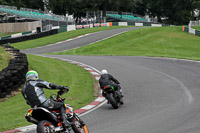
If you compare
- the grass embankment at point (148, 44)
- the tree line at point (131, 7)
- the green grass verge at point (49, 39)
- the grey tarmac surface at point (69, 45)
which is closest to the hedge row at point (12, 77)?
the grass embankment at point (148, 44)

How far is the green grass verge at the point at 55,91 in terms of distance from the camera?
31.9 ft

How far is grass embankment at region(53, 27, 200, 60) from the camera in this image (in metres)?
29.5

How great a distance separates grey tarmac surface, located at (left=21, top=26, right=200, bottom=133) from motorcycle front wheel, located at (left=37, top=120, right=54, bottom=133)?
1494mm

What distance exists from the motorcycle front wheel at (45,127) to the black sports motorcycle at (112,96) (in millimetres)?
3961

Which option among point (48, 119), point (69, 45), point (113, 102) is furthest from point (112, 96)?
point (69, 45)

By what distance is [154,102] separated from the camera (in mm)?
11375

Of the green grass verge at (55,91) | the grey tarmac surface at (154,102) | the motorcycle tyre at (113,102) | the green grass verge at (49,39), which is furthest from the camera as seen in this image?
the green grass verge at (49,39)

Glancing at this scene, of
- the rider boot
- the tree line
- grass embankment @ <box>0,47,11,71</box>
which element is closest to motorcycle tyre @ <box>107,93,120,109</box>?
the rider boot

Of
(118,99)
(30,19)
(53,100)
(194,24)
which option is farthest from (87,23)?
(53,100)

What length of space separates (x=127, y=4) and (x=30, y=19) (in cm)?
3078

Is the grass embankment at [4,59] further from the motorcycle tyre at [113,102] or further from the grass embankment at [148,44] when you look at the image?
the grass embankment at [148,44]

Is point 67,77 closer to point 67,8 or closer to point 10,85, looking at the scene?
point 10,85

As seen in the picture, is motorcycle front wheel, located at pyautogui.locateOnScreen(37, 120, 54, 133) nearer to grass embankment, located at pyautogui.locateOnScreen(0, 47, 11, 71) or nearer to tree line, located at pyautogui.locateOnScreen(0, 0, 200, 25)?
grass embankment, located at pyautogui.locateOnScreen(0, 47, 11, 71)

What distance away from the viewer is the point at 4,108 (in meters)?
11.0
